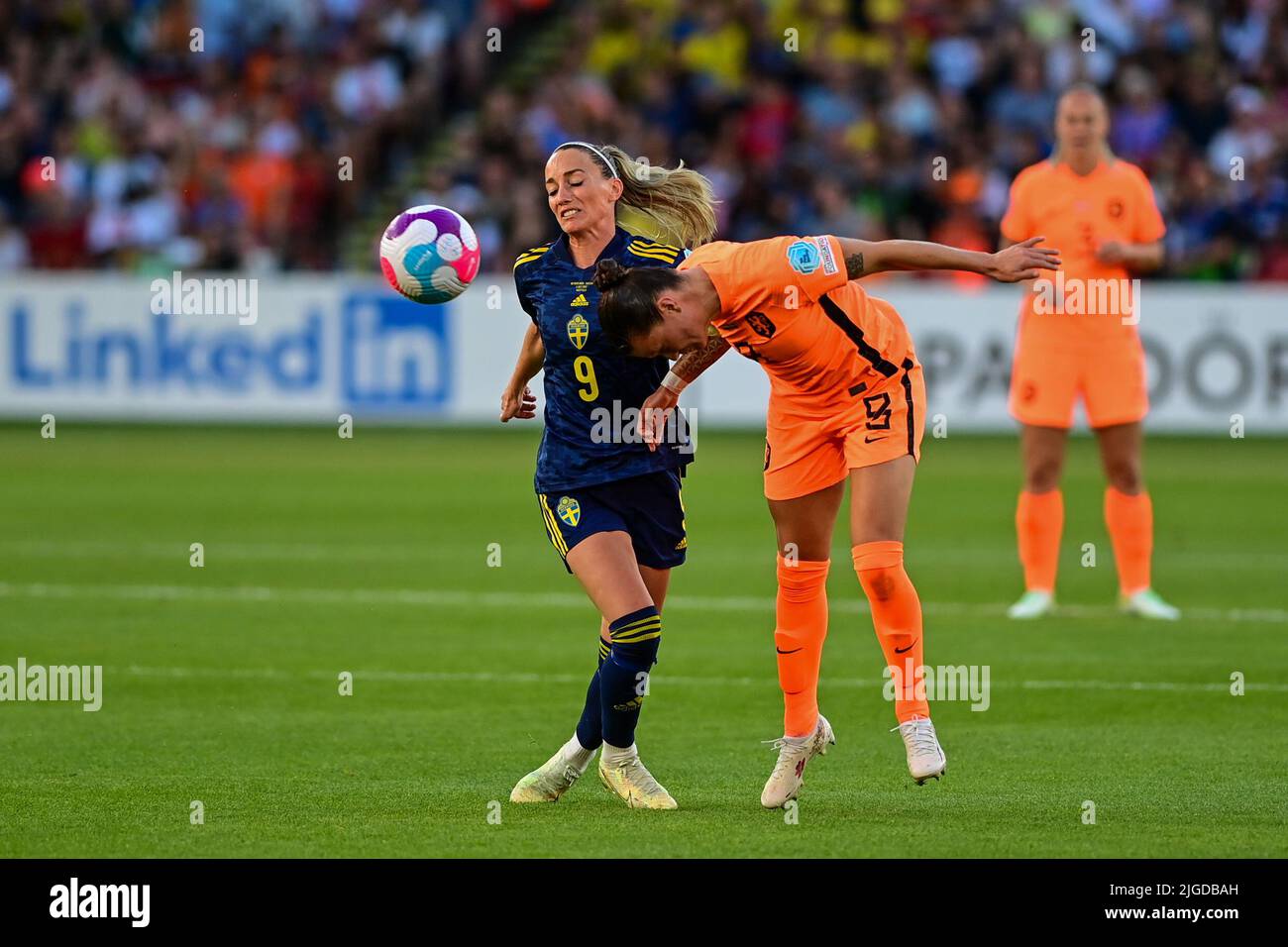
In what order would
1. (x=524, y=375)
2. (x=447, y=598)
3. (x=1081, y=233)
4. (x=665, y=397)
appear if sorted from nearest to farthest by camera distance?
(x=665, y=397), (x=524, y=375), (x=1081, y=233), (x=447, y=598)

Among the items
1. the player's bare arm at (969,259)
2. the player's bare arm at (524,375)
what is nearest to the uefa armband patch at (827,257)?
the player's bare arm at (969,259)

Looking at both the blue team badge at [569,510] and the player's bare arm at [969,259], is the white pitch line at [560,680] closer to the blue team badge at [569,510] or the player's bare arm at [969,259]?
the blue team badge at [569,510]

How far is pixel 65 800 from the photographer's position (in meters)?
7.35

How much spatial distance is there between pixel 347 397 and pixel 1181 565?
11.5 m

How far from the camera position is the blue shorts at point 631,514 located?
24.3 ft

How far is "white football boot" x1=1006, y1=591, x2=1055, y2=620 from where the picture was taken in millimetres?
12281

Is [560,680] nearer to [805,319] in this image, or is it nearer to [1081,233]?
[805,319]

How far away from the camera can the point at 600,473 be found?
742cm

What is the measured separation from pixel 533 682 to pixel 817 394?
321 cm

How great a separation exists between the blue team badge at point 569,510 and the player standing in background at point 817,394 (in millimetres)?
484

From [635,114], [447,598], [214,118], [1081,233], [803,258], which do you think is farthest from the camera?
[214,118]

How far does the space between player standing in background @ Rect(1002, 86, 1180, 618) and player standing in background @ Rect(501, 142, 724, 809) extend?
514 centimetres

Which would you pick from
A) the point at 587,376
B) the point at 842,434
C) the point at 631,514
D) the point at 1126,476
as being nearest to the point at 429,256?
the point at 587,376
